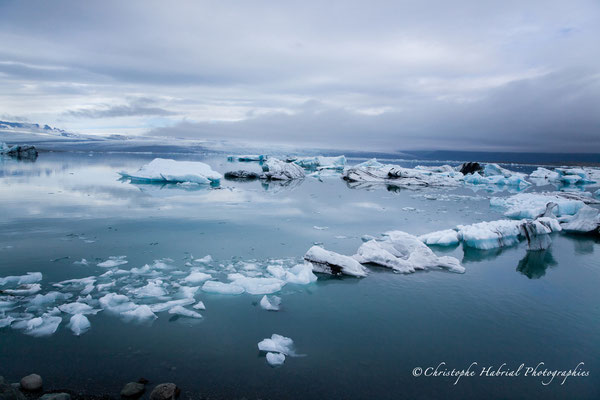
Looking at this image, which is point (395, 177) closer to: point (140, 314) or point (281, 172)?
point (281, 172)

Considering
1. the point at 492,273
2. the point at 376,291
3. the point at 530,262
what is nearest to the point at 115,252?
the point at 376,291

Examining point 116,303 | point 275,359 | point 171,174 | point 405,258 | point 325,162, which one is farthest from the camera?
point 325,162

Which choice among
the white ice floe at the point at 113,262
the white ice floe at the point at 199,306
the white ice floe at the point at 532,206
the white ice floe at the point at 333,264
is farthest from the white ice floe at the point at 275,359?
the white ice floe at the point at 532,206

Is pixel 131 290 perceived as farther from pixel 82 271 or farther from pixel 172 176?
pixel 172 176

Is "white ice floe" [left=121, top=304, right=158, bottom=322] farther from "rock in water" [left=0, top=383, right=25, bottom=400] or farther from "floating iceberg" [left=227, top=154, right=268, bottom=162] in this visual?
"floating iceberg" [left=227, top=154, right=268, bottom=162]

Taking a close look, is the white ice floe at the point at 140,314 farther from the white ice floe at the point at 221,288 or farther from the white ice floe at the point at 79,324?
the white ice floe at the point at 221,288

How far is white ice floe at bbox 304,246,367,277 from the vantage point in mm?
5691

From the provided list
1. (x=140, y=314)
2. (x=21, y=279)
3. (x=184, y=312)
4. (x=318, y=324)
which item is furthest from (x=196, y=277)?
(x=21, y=279)

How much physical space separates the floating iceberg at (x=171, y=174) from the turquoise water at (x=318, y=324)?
844 cm

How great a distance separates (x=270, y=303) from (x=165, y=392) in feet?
6.25

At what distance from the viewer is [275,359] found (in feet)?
10.8

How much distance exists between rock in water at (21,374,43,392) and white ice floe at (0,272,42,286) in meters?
2.42

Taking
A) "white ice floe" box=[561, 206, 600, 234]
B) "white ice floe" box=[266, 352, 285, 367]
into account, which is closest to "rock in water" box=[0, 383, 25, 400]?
"white ice floe" box=[266, 352, 285, 367]

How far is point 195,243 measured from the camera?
712cm
